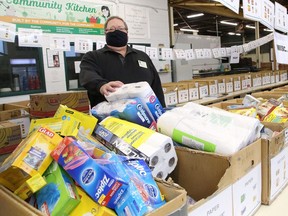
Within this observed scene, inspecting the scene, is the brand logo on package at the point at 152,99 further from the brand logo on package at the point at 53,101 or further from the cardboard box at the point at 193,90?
the cardboard box at the point at 193,90

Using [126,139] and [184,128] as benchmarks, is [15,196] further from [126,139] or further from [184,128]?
[184,128]

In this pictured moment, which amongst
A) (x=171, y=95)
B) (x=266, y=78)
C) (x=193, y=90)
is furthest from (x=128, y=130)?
(x=266, y=78)

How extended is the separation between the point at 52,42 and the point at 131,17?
7.36ft

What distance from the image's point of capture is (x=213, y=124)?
107 cm

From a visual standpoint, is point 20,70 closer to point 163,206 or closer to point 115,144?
point 115,144

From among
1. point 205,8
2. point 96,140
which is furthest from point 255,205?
point 205,8

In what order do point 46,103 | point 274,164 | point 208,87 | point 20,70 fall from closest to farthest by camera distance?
point 274,164 → point 46,103 → point 20,70 → point 208,87

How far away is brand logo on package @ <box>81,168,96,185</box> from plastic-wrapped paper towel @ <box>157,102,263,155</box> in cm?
42

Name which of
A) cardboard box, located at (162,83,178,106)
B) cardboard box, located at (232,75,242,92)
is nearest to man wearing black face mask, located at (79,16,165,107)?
cardboard box, located at (162,83,178,106)

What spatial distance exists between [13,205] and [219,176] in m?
0.62

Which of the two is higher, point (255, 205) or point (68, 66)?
point (68, 66)

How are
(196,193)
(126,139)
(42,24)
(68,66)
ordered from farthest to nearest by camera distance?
1. (68,66)
2. (42,24)
3. (196,193)
4. (126,139)

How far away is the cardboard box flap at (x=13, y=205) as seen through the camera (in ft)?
2.28

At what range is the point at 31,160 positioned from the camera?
79 cm
